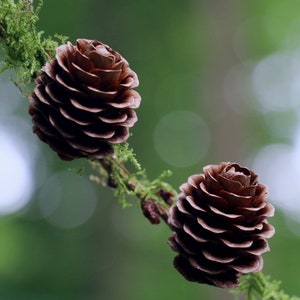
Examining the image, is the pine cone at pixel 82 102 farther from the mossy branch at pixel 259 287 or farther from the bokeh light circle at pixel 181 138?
the bokeh light circle at pixel 181 138

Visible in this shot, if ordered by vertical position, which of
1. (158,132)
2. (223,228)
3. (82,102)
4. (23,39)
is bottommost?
(223,228)

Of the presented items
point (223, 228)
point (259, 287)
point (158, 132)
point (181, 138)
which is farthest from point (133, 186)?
point (181, 138)

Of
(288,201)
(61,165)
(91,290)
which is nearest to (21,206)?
(61,165)

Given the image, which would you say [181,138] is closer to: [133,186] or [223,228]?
[133,186]

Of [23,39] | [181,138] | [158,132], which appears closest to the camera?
[23,39]

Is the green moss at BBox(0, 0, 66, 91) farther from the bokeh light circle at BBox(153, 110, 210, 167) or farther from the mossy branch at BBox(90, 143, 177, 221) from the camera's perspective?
the bokeh light circle at BBox(153, 110, 210, 167)

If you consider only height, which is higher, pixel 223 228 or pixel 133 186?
pixel 133 186

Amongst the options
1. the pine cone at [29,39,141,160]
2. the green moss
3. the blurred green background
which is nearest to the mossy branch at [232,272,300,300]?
the pine cone at [29,39,141,160]
